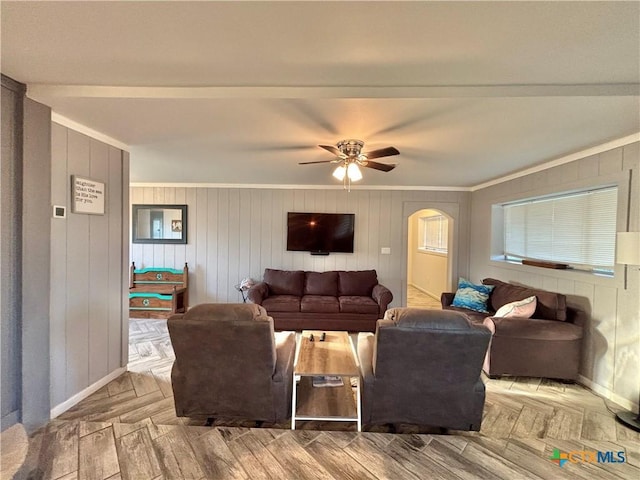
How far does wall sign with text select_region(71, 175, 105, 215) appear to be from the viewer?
2412mm

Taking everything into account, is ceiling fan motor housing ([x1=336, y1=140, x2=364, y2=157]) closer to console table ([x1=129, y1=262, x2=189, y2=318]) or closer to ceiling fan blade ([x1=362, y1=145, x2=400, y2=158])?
ceiling fan blade ([x1=362, y1=145, x2=400, y2=158])

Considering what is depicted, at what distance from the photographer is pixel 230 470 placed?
1.74 metres

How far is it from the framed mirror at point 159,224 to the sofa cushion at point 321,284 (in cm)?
237

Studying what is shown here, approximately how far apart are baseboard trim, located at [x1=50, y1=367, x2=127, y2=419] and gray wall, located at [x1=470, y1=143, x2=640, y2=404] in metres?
4.67

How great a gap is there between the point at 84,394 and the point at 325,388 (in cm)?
210

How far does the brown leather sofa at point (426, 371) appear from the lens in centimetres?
183

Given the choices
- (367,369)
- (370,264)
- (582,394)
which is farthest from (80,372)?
(582,394)

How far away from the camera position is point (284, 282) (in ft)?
16.0

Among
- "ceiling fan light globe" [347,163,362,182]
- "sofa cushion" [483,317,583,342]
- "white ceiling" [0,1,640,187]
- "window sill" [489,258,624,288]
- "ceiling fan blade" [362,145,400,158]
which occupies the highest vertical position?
"white ceiling" [0,1,640,187]

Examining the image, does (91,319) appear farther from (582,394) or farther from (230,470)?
(582,394)

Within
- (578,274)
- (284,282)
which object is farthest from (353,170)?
(284,282)

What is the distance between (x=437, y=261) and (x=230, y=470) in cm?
619

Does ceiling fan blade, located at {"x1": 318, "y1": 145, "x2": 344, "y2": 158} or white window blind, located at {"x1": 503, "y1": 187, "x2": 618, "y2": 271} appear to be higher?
ceiling fan blade, located at {"x1": 318, "y1": 145, "x2": 344, "y2": 158}

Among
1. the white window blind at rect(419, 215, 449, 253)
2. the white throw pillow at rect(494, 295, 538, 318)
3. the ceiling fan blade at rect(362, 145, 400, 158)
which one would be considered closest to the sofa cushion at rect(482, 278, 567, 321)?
the white throw pillow at rect(494, 295, 538, 318)
